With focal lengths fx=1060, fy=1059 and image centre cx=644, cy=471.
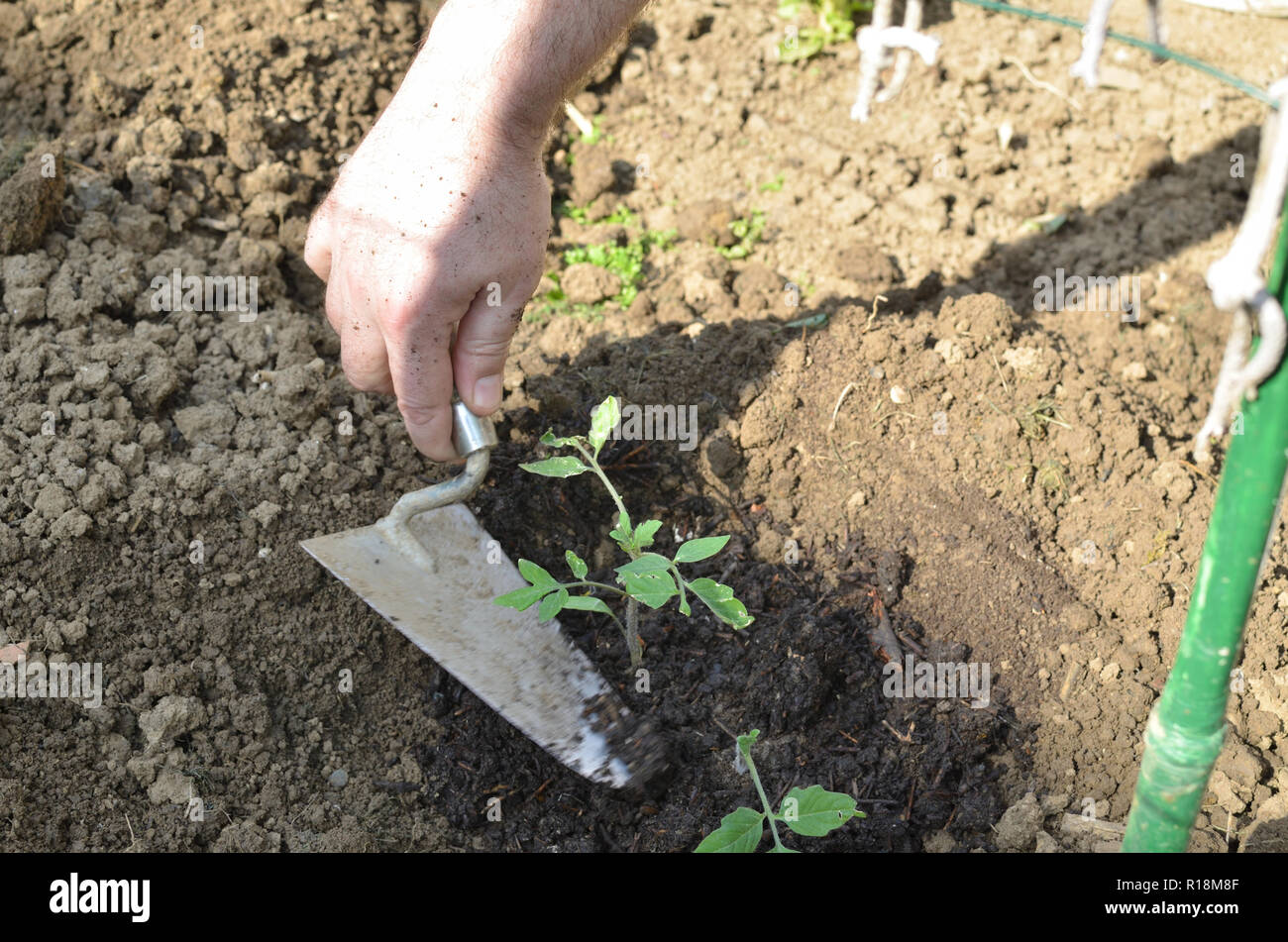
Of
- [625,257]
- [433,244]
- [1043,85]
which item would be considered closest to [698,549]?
[433,244]

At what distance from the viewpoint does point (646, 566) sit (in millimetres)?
1981

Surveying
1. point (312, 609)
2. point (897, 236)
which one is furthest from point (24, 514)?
point (897, 236)

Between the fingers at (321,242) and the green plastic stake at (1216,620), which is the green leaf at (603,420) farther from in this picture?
the green plastic stake at (1216,620)

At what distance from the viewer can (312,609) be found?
2322 millimetres

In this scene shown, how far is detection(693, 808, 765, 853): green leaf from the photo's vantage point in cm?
176

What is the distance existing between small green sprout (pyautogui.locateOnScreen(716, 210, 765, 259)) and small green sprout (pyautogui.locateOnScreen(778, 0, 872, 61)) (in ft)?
2.66

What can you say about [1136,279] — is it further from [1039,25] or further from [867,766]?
[867,766]

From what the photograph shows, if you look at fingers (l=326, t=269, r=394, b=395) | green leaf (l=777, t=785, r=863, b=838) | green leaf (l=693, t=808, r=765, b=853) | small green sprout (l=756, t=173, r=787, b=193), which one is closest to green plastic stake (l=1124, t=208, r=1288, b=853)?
green leaf (l=777, t=785, r=863, b=838)

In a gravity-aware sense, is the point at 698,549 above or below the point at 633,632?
above

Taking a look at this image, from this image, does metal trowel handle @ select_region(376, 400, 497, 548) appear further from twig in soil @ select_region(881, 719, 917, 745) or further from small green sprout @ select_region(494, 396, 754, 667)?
twig in soil @ select_region(881, 719, 917, 745)

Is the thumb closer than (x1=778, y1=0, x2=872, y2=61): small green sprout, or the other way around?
the thumb
